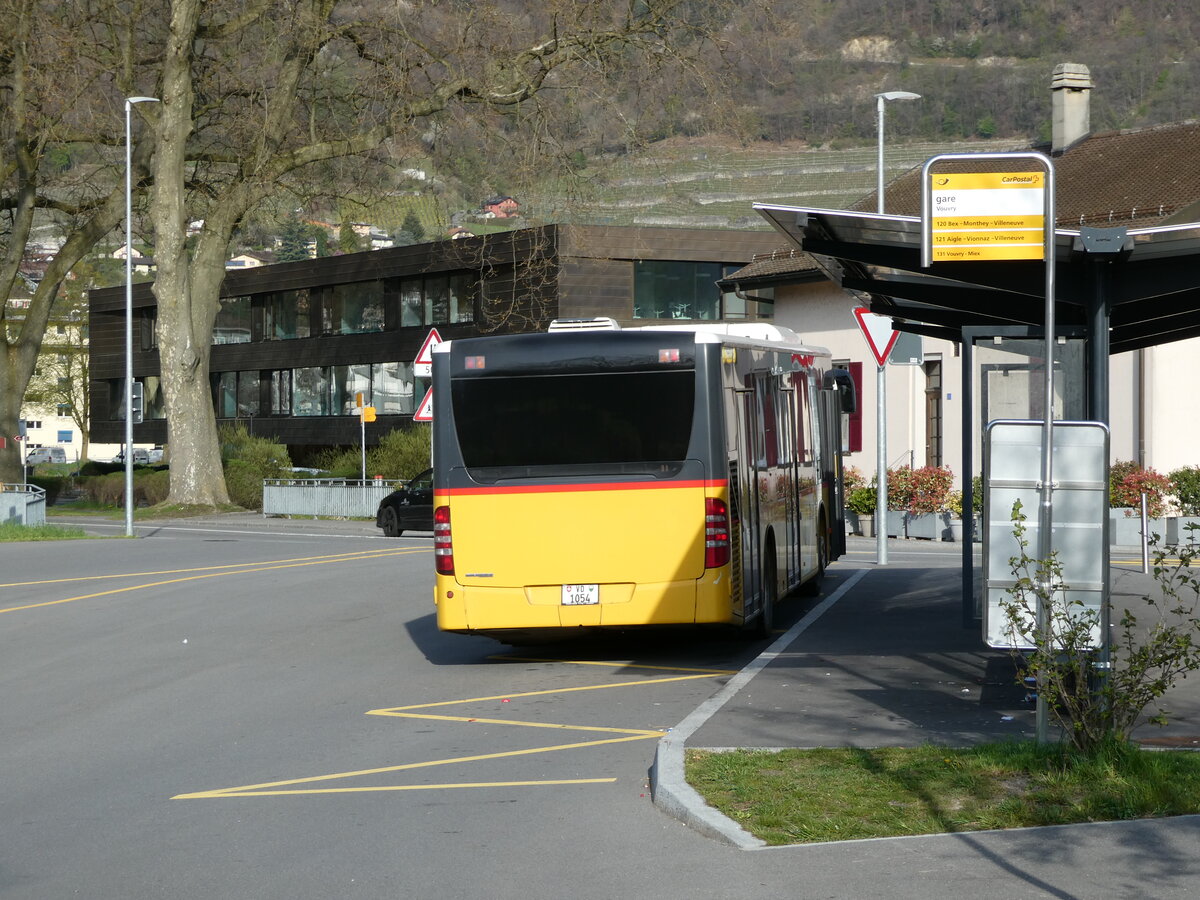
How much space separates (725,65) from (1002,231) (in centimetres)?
2600

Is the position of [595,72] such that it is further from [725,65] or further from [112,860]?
[112,860]

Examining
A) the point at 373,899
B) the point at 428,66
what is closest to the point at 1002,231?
the point at 373,899

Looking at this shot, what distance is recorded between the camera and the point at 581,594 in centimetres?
1362

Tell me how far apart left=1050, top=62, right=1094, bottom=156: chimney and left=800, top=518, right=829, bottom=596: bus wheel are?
2242cm

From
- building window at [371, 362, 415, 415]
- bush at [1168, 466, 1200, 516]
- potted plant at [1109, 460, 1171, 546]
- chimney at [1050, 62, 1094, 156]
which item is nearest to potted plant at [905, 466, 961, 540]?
potted plant at [1109, 460, 1171, 546]

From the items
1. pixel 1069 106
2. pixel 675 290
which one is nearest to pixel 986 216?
pixel 1069 106

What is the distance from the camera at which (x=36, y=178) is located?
44719 millimetres

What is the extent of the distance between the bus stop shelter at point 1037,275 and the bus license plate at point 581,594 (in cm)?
312

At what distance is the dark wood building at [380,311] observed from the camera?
56344mm

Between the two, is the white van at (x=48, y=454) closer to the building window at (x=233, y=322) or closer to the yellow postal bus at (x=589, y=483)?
the building window at (x=233, y=322)

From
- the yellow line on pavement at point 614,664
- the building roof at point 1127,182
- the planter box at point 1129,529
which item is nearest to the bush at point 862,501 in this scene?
the planter box at point 1129,529

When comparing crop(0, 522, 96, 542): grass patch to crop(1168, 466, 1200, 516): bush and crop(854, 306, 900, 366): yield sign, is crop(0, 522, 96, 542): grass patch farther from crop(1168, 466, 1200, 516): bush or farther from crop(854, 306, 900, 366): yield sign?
crop(1168, 466, 1200, 516): bush

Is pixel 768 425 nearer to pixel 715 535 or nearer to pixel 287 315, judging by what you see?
pixel 715 535

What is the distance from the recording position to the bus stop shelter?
9359 mm
